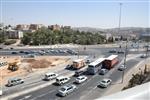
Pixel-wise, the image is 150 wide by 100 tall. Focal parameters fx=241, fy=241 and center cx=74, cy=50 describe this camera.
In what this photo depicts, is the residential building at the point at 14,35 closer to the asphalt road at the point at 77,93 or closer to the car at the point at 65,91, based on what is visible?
the asphalt road at the point at 77,93

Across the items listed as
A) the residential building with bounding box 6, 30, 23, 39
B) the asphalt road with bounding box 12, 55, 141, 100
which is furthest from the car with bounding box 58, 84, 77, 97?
the residential building with bounding box 6, 30, 23, 39

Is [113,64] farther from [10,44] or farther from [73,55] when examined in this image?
[10,44]

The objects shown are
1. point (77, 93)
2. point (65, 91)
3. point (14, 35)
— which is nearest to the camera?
point (65, 91)

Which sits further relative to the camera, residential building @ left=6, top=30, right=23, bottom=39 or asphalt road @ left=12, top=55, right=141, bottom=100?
residential building @ left=6, top=30, right=23, bottom=39

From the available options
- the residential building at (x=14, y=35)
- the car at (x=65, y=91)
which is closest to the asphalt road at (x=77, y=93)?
the car at (x=65, y=91)

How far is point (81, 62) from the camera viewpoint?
75.2 feet

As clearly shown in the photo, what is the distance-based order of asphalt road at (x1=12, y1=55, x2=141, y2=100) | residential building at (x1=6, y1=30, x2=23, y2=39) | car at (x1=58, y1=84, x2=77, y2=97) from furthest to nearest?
residential building at (x1=6, y1=30, x2=23, y2=39), car at (x1=58, y1=84, x2=77, y2=97), asphalt road at (x1=12, y1=55, x2=141, y2=100)

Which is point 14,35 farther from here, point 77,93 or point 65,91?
point 65,91

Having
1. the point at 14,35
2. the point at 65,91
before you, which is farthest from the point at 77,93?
the point at 14,35

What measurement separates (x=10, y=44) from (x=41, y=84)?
30.9 metres

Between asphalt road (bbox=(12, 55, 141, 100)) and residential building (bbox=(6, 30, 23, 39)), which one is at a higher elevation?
Answer: residential building (bbox=(6, 30, 23, 39))

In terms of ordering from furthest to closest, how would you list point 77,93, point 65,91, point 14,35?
point 14,35, point 77,93, point 65,91

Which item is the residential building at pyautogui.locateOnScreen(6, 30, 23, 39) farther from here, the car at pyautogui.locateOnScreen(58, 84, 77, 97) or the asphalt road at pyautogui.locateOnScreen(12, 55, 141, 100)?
the car at pyautogui.locateOnScreen(58, 84, 77, 97)

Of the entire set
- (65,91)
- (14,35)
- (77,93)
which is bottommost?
(77,93)
